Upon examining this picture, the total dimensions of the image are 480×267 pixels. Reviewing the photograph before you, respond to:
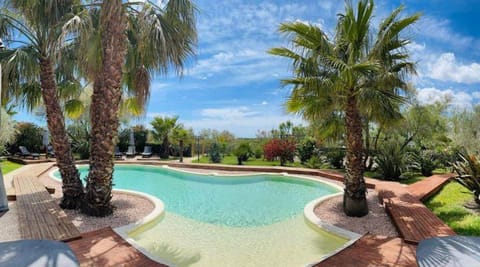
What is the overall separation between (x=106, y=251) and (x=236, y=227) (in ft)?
10.2

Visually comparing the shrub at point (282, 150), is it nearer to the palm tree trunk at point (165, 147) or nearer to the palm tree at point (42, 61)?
the palm tree trunk at point (165, 147)

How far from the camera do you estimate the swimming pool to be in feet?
17.5

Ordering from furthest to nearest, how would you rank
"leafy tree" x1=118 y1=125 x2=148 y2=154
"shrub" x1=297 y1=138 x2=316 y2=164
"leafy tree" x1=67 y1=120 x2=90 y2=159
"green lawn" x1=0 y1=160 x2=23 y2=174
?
"leafy tree" x1=118 y1=125 x2=148 y2=154, "leafy tree" x1=67 y1=120 x2=90 y2=159, "shrub" x1=297 y1=138 x2=316 y2=164, "green lawn" x1=0 y1=160 x2=23 y2=174

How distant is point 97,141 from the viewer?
714 cm

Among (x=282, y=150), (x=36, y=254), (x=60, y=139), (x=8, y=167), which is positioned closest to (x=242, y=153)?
(x=282, y=150)

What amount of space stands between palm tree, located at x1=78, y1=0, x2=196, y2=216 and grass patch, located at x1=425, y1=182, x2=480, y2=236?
7.62 meters

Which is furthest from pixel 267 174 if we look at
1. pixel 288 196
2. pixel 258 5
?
pixel 258 5

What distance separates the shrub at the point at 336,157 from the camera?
650 inches

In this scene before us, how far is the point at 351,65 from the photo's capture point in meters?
6.27

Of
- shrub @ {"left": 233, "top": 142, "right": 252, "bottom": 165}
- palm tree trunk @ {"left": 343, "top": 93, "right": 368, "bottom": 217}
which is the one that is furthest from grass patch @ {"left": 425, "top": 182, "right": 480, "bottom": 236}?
shrub @ {"left": 233, "top": 142, "right": 252, "bottom": 165}

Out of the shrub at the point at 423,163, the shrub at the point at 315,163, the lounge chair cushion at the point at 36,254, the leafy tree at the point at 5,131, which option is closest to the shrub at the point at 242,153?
the shrub at the point at 315,163

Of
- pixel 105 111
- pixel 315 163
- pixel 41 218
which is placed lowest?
pixel 41 218

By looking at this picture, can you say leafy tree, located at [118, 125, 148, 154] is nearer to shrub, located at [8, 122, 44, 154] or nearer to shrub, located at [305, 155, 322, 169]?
shrub, located at [8, 122, 44, 154]

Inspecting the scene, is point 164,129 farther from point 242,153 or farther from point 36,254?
point 36,254
